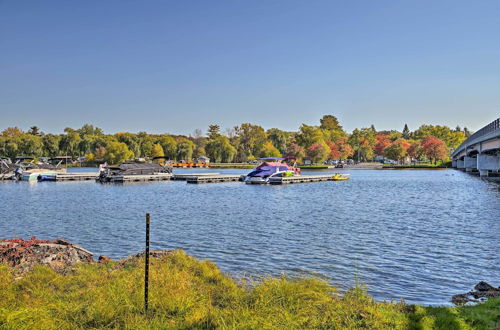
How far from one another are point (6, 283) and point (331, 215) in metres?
25.0

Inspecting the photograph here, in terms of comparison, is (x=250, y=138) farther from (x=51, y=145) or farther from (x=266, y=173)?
(x=266, y=173)

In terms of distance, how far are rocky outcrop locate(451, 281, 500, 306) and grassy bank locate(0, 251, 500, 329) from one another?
129 cm

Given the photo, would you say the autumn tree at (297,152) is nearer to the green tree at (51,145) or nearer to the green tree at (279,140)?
the green tree at (279,140)

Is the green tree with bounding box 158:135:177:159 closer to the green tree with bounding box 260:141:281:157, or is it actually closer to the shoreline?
the green tree with bounding box 260:141:281:157

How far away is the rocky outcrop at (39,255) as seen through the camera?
40.7 ft

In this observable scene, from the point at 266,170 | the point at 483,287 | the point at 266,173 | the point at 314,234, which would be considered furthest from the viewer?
the point at 266,170

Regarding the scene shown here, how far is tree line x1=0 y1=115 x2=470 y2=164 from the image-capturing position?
140875 millimetres

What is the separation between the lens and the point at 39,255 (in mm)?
13297

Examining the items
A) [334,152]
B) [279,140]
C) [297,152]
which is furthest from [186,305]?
[279,140]

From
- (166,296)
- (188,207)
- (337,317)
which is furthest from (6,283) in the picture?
(188,207)

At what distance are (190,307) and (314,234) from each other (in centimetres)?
1554

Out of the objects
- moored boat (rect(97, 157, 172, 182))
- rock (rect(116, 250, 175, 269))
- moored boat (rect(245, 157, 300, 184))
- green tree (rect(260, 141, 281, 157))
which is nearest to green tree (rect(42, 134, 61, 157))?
green tree (rect(260, 141, 281, 157))

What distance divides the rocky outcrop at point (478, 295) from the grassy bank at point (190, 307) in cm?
129

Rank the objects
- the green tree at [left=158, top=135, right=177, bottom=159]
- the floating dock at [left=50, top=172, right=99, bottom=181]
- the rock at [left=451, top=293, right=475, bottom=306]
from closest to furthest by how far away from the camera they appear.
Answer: the rock at [left=451, top=293, right=475, bottom=306]
the floating dock at [left=50, top=172, right=99, bottom=181]
the green tree at [left=158, top=135, right=177, bottom=159]
